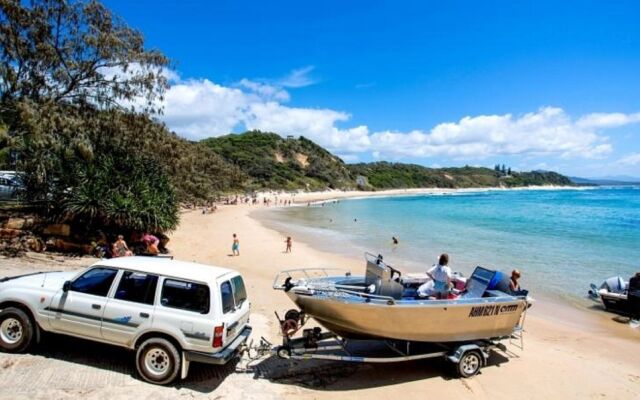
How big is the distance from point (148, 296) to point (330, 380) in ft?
11.1

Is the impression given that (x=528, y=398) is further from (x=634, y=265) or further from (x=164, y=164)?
(x=634, y=265)

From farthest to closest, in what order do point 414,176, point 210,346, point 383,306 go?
point 414,176, point 383,306, point 210,346

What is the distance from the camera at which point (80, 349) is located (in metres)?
6.84

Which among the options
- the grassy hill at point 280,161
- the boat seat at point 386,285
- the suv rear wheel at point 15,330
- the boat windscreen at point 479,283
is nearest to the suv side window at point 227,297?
the boat seat at point 386,285

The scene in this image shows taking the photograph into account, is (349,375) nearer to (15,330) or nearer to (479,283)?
(479,283)

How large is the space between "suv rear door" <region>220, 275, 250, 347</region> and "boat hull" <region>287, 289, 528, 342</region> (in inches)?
34.8

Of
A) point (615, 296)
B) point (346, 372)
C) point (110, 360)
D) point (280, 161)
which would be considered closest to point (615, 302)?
point (615, 296)

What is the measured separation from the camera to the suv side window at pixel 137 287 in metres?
6.14

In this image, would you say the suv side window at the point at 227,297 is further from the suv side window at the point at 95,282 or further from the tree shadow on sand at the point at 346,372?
the suv side window at the point at 95,282

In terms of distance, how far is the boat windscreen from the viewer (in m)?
8.03

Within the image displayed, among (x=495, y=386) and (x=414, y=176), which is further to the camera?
(x=414, y=176)

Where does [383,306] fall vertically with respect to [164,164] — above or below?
below

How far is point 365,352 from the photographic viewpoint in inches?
310

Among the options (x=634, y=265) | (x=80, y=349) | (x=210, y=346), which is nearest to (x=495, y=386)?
(x=210, y=346)
